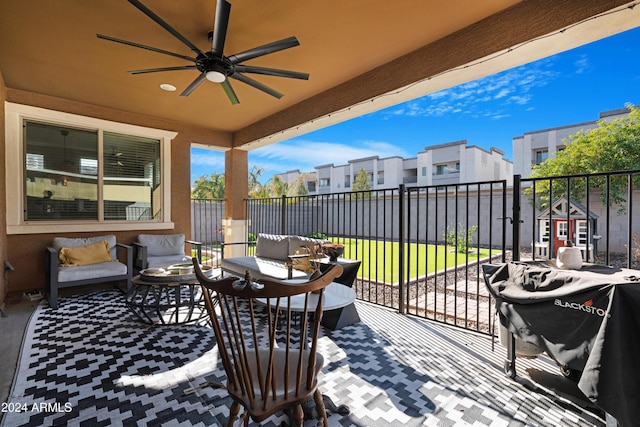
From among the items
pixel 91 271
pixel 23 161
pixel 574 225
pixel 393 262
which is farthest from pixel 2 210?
pixel 574 225

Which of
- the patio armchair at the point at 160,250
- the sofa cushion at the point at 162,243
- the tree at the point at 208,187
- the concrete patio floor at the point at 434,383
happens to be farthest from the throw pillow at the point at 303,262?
the tree at the point at 208,187

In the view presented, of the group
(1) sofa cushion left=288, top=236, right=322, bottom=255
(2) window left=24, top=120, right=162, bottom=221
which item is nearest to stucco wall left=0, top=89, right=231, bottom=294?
(2) window left=24, top=120, right=162, bottom=221

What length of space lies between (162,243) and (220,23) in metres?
3.98

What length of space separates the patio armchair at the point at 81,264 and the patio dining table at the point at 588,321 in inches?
175

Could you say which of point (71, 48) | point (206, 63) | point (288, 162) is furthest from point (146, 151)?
point (288, 162)

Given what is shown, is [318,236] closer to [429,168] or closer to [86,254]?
[86,254]

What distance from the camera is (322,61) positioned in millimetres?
3309

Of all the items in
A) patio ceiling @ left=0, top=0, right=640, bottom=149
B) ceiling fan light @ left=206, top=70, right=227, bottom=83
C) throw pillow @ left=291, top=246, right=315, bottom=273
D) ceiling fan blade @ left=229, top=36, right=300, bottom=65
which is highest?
patio ceiling @ left=0, top=0, right=640, bottom=149

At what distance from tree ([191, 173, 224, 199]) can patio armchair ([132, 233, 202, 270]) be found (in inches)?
625

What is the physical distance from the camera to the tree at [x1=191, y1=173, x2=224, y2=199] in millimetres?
20531

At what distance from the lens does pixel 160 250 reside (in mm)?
Answer: 4945

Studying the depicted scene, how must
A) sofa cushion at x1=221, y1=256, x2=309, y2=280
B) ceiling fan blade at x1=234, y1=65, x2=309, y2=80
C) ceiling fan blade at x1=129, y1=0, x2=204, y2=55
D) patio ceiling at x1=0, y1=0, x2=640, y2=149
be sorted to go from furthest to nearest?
sofa cushion at x1=221, y1=256, x2=309, y2=280 < ceiling fan blade at x1=234, y1=65, x2=309, y2=80 < patio ceiling at x1=0, y1=0, x2=640, y2=149 < ceiling fan blade at x1=129, y1=0, x2=204, y2=55

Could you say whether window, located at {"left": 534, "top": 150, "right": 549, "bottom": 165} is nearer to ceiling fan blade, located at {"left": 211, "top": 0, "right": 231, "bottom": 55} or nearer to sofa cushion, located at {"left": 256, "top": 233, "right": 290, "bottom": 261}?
sofa cushion, located at {"left": 256, "top": 233, "right": 290, "bottom": 261}

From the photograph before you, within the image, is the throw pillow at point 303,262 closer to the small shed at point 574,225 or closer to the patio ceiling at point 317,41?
the small shed at point 574,225
